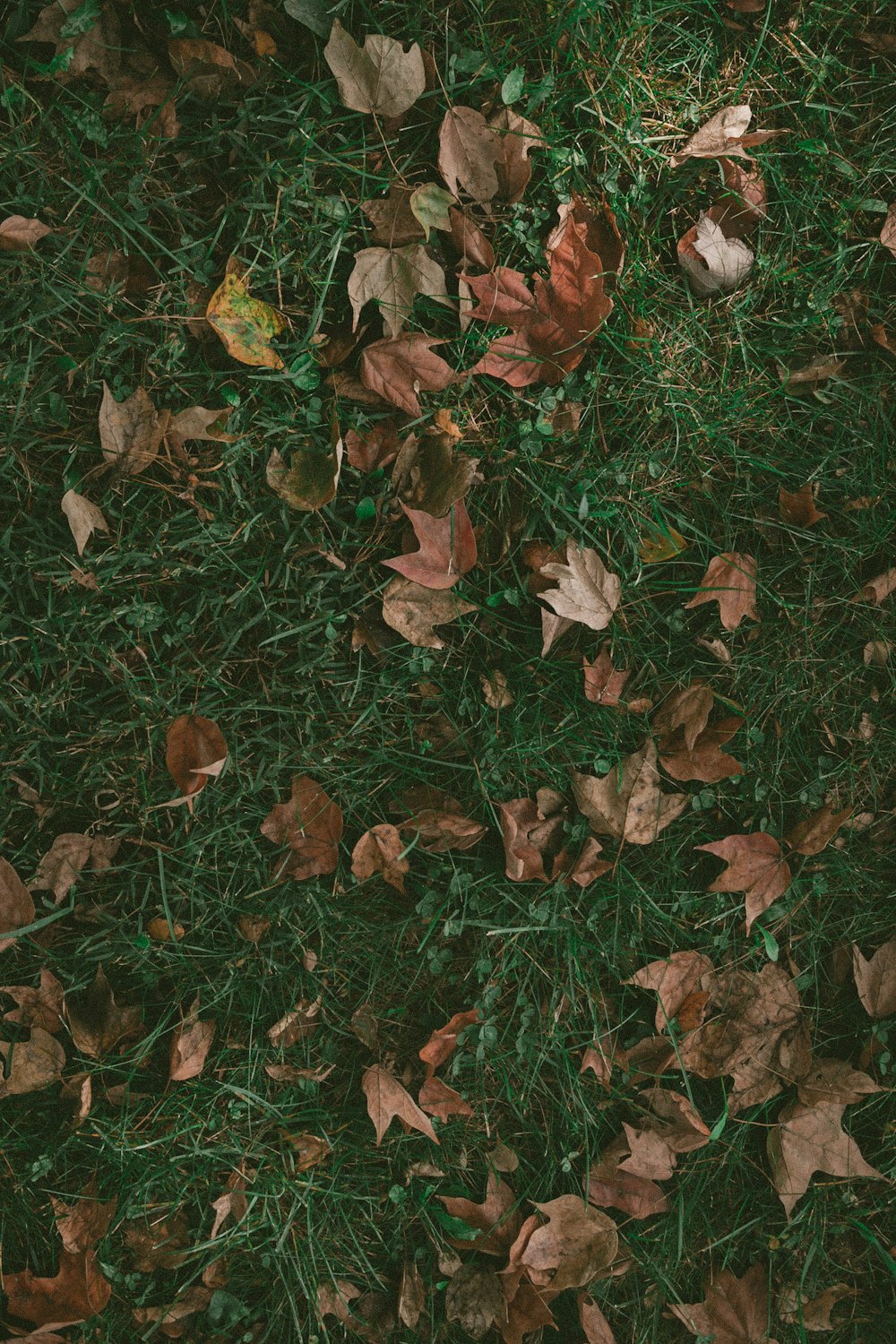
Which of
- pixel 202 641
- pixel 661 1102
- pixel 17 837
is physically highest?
pixel 202 641

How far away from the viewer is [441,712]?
6.61 feet

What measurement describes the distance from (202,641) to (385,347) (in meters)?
0.76

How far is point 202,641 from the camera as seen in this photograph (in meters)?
1.98

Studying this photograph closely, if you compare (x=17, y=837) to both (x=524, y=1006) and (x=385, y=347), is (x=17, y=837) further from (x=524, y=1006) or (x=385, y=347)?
(x=385, y=347)

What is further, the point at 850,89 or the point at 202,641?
the point at 850,89

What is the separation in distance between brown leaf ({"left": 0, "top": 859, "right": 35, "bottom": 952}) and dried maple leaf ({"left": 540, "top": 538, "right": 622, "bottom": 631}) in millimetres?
1296

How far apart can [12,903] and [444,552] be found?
47.2 inches

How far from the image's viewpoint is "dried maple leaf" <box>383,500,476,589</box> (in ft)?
6.38

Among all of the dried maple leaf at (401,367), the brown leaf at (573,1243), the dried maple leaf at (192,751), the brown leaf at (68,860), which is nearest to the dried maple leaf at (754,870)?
the brown leaf at (573,1243)

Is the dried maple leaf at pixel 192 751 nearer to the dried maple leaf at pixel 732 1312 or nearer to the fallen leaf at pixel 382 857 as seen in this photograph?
the fallen leaf at pixel 382 857

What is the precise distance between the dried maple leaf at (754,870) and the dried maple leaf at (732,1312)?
0.81 m

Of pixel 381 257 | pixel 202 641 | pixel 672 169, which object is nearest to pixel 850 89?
pixel 672 169

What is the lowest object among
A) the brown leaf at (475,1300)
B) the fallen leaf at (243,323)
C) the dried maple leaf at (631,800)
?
the brown leaf at (475,1300)

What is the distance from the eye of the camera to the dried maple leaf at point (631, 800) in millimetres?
2020
